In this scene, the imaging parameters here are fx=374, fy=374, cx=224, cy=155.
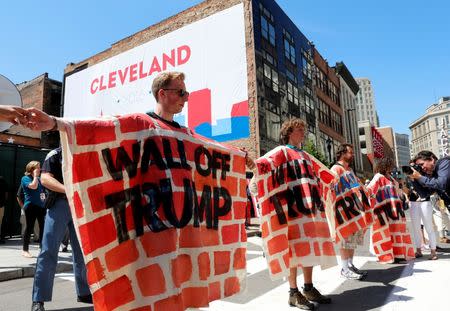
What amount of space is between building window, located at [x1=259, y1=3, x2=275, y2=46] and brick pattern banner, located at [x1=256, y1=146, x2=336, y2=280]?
937 inches

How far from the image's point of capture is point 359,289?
4.50 meters

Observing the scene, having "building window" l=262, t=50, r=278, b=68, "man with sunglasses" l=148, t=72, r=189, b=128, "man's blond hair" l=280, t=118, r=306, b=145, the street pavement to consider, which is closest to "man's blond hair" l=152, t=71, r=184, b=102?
"man with sunglasses" l=148, t=72, r=189, b=128

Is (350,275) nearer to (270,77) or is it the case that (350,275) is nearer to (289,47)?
(270,77)

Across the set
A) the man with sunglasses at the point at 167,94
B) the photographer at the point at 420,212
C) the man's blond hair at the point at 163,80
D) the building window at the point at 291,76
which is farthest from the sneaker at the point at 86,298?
the building window at the point at 291,76

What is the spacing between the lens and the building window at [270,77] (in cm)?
2609

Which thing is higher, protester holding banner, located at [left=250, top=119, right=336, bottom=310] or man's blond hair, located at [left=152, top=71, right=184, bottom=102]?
man's blond hair, located at [left=152, top=71, right=184, bottom=102]

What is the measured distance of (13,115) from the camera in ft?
6.50

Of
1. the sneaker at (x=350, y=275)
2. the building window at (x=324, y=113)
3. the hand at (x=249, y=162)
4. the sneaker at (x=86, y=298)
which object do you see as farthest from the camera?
the building window at (x=324, y=113)

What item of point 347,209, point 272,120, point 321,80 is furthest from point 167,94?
point 321,80

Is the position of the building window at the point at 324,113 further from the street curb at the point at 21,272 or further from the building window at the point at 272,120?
the street curb at the point at 21,272

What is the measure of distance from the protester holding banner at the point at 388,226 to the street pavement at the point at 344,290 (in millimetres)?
203

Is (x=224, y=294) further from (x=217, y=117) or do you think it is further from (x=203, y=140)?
(x=217, y=117)

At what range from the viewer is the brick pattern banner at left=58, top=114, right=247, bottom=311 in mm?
2344

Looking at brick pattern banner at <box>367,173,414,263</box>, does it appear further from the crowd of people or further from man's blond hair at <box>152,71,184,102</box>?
man's blond hair at <box>152,71,184,102</box>
